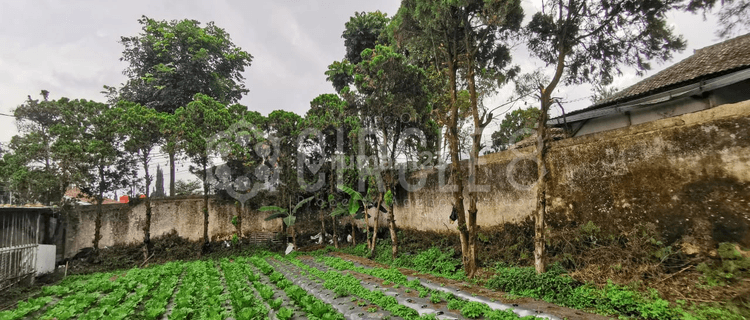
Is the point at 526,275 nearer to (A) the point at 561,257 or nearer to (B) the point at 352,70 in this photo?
(A) the point at 561,257

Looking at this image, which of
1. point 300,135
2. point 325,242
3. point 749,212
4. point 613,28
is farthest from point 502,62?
point 325,242

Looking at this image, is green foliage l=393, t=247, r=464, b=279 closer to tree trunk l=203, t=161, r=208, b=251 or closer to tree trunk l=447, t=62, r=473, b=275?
tree trunk l=447, t=62, r=473, b=275

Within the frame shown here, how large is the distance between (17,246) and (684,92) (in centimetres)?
1806

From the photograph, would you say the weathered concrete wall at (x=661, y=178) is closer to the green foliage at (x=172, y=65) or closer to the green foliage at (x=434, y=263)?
the green foliage at (x=434, y=263)

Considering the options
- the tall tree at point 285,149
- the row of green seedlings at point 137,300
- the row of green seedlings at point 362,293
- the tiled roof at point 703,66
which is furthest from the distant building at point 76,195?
the tiled roof at point 703,66

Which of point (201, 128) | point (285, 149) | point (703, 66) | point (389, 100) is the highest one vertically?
point (201, 128)

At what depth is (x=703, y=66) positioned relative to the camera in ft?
30.2

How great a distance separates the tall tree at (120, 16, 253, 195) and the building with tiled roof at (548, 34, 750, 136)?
64.4 feet

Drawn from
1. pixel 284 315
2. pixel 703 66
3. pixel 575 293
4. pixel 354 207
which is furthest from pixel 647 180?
pixel 354 207

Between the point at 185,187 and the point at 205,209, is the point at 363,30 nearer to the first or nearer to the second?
the point at 205,209

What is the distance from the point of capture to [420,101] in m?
12.4

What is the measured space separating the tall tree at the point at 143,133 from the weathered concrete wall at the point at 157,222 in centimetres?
97

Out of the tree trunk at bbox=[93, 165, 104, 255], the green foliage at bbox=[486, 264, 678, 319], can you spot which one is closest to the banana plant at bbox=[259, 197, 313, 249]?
the tree trunk at bbox=[93, 165, 104, 255]

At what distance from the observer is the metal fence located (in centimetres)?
989
